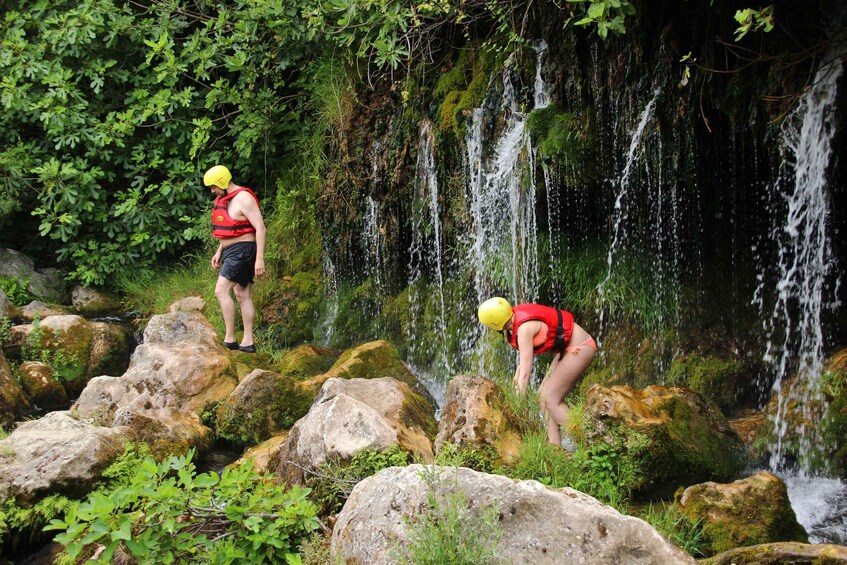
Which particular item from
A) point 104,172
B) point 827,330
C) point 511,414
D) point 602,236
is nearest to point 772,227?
point 827,330

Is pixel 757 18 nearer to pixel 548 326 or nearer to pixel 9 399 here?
pixel 548 326

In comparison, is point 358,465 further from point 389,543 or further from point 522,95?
point 522,95

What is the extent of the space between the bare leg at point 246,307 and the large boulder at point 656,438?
4.11m

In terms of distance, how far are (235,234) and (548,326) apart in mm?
3441

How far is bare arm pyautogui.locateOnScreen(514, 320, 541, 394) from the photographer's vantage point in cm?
581

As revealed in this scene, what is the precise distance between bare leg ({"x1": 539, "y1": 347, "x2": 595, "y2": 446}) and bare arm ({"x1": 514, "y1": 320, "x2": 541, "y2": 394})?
0.23m

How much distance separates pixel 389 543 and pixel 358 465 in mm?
1462

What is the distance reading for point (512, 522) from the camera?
11.7 ft

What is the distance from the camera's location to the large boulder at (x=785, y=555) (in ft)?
11.6

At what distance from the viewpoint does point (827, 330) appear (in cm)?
629

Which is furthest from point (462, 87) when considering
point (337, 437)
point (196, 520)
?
point (196, 520)

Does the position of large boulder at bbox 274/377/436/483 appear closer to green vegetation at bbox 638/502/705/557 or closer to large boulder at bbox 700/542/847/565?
green vegetation at bbox 638/502/705/557

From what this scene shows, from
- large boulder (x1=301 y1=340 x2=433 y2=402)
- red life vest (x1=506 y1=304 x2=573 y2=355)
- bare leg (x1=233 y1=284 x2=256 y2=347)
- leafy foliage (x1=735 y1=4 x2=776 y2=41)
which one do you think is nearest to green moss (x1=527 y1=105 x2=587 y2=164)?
red life vest (x1=506 y1=304 x2=573 y2=355)

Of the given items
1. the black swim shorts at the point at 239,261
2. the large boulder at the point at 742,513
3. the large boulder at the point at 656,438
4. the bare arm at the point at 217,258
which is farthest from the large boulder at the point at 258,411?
the large boulder at the point at 742,513
